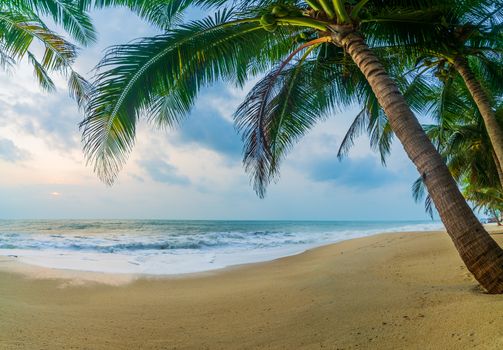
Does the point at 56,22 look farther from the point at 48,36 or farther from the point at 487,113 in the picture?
the point at 487,113

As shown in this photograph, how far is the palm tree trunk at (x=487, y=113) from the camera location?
4273 millimetres

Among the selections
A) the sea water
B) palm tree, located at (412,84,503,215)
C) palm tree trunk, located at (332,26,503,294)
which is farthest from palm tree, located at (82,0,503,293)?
palm tree, located at (412,84,503,215)

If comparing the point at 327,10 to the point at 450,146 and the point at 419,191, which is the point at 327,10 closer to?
the point at 450,146

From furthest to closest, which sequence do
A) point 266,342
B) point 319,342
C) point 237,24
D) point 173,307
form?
point 237,24, point 173,307, point 266,342, point 319,342

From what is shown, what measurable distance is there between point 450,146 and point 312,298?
1111 centimetres

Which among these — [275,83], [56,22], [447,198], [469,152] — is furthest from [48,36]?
[469,152]

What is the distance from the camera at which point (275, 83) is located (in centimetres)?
557

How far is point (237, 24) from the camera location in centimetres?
445

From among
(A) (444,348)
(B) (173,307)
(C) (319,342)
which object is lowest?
(B) (173,307)

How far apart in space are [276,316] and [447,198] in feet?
7.07

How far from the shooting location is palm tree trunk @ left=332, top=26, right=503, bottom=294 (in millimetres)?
2443

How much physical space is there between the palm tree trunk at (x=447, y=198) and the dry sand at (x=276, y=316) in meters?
0.25

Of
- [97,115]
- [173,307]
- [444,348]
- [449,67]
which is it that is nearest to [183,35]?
[97,115]

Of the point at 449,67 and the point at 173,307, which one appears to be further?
the point at 449,67
